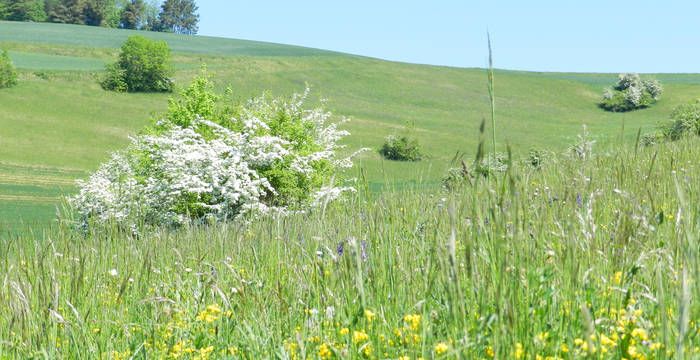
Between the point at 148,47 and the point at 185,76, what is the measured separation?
4527 mm

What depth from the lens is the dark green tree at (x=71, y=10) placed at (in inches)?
4198

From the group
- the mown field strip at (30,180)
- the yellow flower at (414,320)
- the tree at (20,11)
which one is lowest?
the mown field strip at (30,180)

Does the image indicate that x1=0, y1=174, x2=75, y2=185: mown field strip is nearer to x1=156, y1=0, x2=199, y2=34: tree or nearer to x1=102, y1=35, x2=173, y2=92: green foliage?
x1=102, y1=35, x2=173, y2=92: green foliage

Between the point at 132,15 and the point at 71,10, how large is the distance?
448 inches

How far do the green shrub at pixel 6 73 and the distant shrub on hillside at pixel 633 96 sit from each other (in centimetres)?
6190

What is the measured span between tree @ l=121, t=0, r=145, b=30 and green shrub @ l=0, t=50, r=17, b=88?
239 feet

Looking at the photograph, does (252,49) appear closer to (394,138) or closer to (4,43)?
(4,43)

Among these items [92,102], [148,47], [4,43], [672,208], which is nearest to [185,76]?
[148,47]

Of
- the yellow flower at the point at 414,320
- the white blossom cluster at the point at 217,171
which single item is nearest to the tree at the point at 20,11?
the white blossom cluster at the point at 217,171

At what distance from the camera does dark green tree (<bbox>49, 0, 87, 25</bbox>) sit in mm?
106625

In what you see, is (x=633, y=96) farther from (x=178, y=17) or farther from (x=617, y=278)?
(x=178, y=17)

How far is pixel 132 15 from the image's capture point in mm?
115250

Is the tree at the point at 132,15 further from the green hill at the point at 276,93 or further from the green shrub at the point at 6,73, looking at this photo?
the green shrub at the point at 6,73

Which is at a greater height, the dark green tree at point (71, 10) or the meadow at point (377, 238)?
the dark green tree at point (71, 10)
